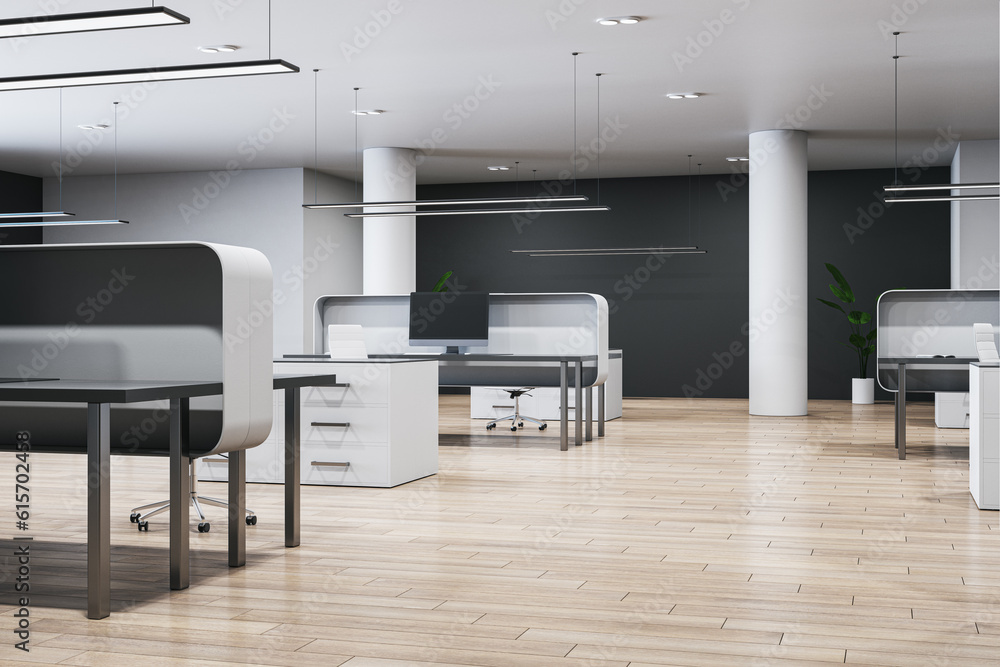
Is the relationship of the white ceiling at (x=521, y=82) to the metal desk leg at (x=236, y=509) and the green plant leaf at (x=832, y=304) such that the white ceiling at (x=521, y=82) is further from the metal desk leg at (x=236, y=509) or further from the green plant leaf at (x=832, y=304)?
the metal desk leg at (x=236, y=509)

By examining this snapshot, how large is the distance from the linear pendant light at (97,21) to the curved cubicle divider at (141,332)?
107 cm

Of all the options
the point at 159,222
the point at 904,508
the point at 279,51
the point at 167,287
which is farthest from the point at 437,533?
the point at 159,222

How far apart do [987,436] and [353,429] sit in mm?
3125

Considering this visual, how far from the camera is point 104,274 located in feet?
12.5

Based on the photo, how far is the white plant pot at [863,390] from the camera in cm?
1242

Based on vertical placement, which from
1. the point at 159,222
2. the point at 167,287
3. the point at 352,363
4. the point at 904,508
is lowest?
the point at 904,508

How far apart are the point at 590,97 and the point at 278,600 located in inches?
265

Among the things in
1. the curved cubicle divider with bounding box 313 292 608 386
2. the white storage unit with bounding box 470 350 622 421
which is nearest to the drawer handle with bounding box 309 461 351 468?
the curved cubicle divider with bounding box 313 292 608 386

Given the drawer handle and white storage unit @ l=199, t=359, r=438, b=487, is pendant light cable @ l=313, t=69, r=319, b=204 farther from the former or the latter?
the drawer handle

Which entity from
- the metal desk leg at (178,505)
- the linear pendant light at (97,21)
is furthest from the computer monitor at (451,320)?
the metal desk leg at (178,505)

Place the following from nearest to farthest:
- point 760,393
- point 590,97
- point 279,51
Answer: point 279,51, point 590,97, point 760,393

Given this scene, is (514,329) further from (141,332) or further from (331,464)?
(141,332)

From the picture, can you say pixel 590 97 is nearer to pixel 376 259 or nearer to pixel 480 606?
pixel 376 259

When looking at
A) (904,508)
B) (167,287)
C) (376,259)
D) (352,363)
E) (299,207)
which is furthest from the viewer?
(299,207)
